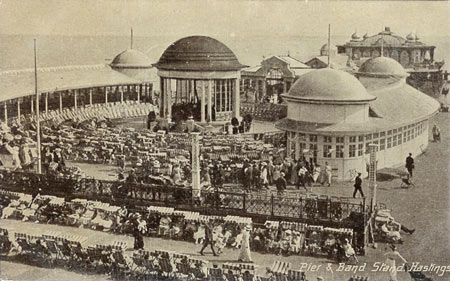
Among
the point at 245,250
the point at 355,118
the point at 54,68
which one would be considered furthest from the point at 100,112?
the point at 355,118

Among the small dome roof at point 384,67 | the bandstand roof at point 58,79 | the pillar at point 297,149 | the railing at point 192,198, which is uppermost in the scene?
the small dome roof at point 384,67

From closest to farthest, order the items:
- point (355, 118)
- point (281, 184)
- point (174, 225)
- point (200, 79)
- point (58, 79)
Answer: point (355, 118) < point (281, 184) < point (174, 225) < point (58, 79) < point (200, 79)

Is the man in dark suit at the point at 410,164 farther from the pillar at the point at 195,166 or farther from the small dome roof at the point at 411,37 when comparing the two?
the pillar at the point at 195,166

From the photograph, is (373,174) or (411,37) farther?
(373,174)

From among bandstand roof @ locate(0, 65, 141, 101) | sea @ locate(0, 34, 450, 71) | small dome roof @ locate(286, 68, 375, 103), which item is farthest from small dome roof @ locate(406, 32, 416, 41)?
bandstand roof @ locate(0, 65, 141, 101)

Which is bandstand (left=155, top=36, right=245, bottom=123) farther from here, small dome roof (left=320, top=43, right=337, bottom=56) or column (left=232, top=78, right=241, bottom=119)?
small dome roof (left=320, top=43, right=337, bottom=56)

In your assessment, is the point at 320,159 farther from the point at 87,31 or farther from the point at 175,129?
the point at 87,31

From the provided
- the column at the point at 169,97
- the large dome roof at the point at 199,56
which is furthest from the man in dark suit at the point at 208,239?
the large dome roof at the point at 199,56

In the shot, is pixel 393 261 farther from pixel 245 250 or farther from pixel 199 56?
pixel 199 56
